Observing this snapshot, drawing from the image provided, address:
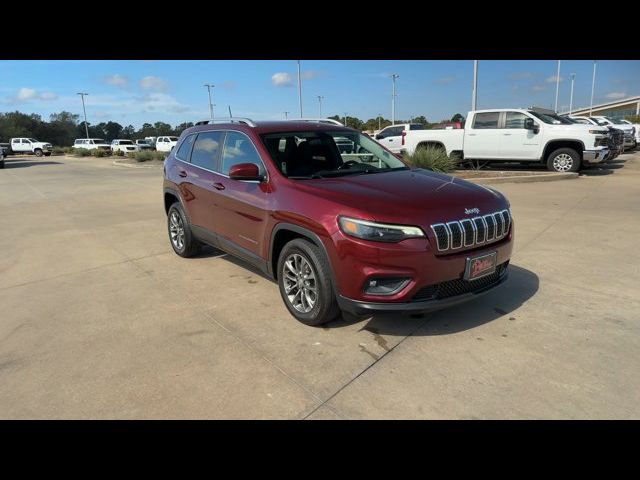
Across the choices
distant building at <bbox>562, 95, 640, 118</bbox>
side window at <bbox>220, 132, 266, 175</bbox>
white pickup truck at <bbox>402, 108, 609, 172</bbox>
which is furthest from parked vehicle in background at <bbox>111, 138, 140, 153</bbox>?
distant building at <bbox>562, 95, 640, 118</bbox>

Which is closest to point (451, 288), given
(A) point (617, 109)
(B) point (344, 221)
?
(B) point (344, 221)

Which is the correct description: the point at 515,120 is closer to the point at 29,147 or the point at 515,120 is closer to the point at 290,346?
the point at 290,346

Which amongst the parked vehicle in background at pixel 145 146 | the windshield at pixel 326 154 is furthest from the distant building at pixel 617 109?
the windshield at pixel 326 154

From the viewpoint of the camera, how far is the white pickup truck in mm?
12828

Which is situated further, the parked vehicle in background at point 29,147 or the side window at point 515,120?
the parked vehicle in background at point 29,147

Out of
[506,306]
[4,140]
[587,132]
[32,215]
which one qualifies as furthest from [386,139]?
[4,140]

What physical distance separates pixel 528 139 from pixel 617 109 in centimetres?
8164

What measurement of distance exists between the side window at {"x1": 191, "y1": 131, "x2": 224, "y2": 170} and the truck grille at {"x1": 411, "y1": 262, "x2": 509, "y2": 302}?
9.31 feet

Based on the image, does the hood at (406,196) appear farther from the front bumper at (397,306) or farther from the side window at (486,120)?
the side window at (486,120)

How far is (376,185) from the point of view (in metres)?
3.80

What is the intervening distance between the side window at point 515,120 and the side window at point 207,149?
10.9 m

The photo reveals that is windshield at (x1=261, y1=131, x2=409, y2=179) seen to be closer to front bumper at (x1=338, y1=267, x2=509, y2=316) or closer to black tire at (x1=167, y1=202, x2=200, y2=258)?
front bumper at (x1=338, y1=267, x2=509, y2=316)

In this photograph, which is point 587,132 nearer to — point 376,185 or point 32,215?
point 376,185

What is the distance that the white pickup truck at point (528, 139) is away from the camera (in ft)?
42.1
